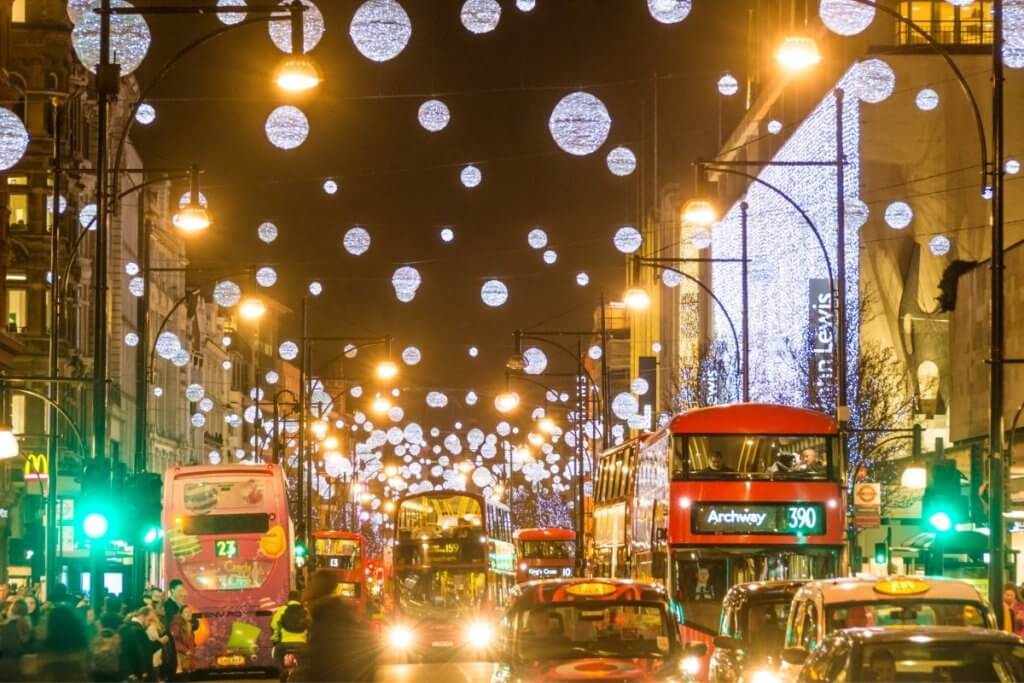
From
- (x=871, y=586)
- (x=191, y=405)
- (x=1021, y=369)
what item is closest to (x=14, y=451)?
(x=871, y=586)

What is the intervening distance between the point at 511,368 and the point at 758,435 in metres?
27.2

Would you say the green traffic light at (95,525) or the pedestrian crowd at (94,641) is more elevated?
the green traffic light at (95,525)

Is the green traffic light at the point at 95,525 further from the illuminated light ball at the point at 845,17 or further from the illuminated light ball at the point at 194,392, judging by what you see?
the illuminated light ball at the point at 194,392

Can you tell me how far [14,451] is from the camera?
26516 millimetres

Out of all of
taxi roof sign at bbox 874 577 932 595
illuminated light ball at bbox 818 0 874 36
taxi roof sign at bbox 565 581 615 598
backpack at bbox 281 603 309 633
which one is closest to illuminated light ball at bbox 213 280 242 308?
illuminated light ball at bbox 818 0 874 36

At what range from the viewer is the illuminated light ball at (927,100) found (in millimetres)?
64250

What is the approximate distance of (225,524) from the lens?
109 ft

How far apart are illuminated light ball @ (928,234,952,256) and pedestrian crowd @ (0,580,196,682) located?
37352mm

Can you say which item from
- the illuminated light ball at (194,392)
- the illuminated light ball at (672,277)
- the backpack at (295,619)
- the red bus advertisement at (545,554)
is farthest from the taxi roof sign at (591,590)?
the illuminated light ball at (672,277)

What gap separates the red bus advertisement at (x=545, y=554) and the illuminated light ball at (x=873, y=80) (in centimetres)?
1822

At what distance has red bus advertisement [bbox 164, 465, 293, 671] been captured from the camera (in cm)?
3312

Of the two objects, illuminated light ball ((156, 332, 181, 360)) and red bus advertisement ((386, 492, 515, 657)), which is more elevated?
illuminated light ball ((156, 332, 181, 360))

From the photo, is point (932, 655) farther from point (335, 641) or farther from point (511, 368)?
point (511, 368)

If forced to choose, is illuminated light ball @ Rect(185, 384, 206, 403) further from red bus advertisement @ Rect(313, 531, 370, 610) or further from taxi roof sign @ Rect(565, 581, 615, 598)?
taxi roof sign @ Rect(565, 581, 615, 598)
